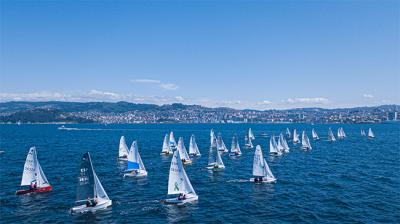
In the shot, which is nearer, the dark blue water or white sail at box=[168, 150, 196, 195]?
the dark blue water

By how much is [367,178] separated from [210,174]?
3140cm

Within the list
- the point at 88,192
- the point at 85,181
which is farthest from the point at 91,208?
the point at 85,181

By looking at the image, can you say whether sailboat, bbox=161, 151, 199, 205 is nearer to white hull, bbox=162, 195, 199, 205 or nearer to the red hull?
white hull, bbox=162, 195, 199, 205

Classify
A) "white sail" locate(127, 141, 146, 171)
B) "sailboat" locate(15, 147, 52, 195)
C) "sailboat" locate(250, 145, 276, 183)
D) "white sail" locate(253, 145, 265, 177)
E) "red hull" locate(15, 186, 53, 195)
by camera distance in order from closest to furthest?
"red hull" locate(15, 186, 53, 195) → "sailboat" locate(15, 147, 52, 195) → "sailboat" locate(250, 145, 276, 183) → "white sail" locate(253, 145, 265, 177) → "white sail" locate(127, 141, 146, 171)

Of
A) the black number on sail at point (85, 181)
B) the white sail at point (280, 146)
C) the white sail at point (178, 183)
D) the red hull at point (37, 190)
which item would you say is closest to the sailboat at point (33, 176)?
the red hull at point (37, 190)

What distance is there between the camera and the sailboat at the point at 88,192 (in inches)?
1860

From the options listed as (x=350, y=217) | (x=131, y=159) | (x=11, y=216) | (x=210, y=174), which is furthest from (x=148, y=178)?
(x=350, y=217)

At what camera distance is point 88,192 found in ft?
158

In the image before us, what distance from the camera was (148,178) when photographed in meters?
71.9

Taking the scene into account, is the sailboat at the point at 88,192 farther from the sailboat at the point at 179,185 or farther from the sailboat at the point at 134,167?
the sailboat at the point at 134,167

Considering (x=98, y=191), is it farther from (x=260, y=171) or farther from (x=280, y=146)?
(x=280, y=146)

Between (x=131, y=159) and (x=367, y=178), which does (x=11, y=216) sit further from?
(x=367, y=178)

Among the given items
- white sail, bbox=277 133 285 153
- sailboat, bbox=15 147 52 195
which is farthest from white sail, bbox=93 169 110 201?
white sail, bbox=277 133 285 153

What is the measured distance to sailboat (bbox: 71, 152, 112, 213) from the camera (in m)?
47.2
